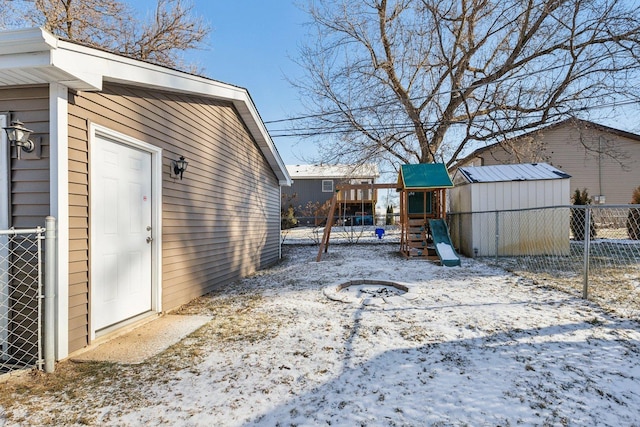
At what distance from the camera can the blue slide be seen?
A: 6.90m

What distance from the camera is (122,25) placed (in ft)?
34.3

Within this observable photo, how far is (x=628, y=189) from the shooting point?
51.5ft

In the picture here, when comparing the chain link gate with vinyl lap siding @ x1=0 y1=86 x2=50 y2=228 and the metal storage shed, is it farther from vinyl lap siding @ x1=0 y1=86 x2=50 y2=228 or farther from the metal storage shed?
the metal storage shed

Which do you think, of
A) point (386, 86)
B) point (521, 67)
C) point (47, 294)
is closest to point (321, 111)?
point (386, 86)

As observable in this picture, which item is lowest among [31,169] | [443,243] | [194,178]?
[443,243]

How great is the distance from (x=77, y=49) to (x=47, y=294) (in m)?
1.95

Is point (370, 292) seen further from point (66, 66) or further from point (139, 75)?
point (66, 66)

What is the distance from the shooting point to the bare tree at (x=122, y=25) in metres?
8.98

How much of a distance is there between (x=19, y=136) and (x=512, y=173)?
32.7 feet

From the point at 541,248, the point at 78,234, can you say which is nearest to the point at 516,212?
the point at 541,248

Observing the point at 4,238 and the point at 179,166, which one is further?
the point at 179,166

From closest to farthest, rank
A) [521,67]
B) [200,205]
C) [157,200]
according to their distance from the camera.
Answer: [157,200] < [200,205] < [521,67]

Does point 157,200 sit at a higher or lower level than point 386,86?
lower

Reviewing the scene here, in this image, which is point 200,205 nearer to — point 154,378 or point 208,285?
point 208,285
